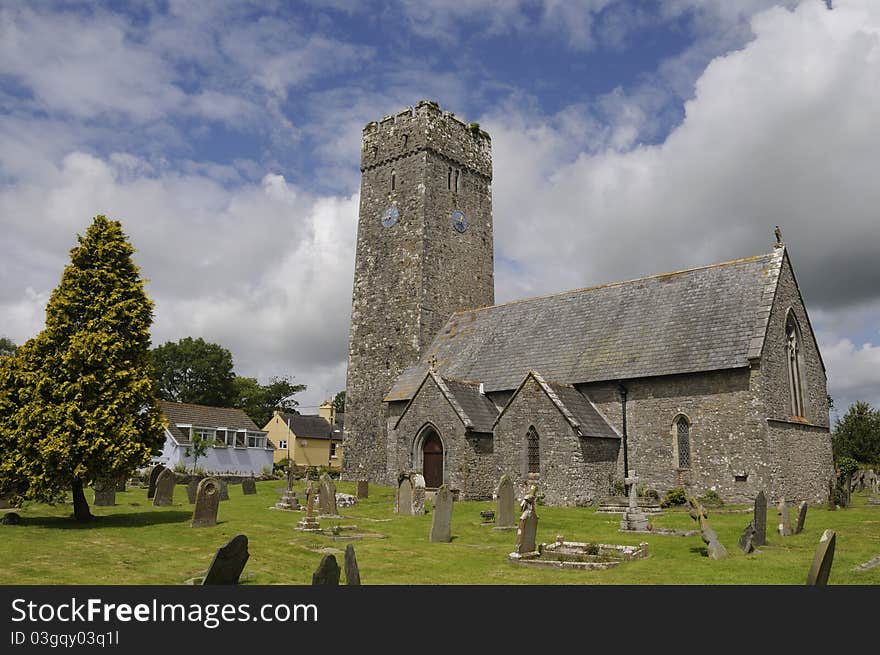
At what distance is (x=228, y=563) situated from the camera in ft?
29.3

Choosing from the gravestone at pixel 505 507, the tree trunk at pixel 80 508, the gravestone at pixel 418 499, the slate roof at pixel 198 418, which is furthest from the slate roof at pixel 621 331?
the slate roof at pixel 198 418

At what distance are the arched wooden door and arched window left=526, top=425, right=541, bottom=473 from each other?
391cm

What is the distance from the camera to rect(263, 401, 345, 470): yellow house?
69625 mm

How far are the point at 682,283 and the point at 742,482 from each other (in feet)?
29.7

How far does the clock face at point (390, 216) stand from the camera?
39.0m

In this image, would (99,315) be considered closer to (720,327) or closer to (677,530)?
(677,530)

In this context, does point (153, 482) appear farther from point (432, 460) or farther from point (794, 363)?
point (794, 363)

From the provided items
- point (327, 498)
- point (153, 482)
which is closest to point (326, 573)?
point (327, 498)

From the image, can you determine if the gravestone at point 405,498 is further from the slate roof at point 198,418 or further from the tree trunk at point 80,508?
the slate roof at point 198,418

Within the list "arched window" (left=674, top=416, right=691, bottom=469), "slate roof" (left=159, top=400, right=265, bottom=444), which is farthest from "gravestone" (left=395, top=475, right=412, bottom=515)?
"slate roof" (left=159, top=400, right=265, bottom=444)

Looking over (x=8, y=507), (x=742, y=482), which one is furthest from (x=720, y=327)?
(x=8, y=507)

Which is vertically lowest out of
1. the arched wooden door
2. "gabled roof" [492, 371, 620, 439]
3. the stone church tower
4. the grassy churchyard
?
the grassy churchyard

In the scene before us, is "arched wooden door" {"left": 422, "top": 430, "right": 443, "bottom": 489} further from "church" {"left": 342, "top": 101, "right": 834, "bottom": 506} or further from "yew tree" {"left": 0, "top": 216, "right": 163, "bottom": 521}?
"yew tree" {"left": 0, "top": 216, "right": 163, "bottom": 521}

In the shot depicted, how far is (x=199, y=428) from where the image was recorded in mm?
55281
